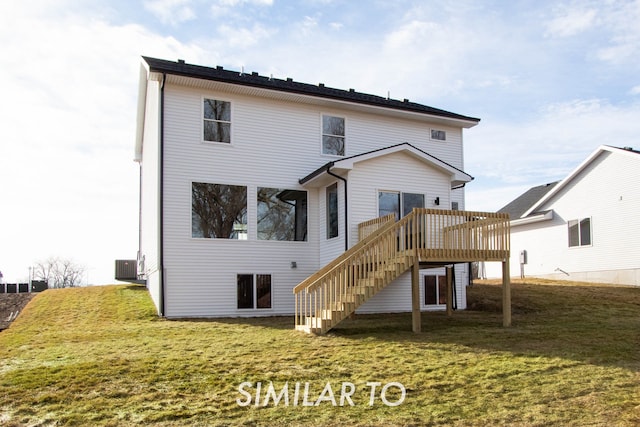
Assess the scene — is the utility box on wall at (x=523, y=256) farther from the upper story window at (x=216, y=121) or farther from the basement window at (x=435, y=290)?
the upper story window at (x=216, y=121)

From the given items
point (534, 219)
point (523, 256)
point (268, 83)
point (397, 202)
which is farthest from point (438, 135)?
point (523, 256)

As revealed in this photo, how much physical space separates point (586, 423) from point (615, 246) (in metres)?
18.6

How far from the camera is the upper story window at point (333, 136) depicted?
59.0ft

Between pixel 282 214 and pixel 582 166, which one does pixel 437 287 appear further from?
pixel 582 166

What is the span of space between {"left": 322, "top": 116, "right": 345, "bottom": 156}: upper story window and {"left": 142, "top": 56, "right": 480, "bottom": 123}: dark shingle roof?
84 centimetres

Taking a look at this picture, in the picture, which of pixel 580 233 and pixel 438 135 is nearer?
pixel 438 135

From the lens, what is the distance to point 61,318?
1544cm

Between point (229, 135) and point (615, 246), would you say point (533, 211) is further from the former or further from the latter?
point (229, 135)

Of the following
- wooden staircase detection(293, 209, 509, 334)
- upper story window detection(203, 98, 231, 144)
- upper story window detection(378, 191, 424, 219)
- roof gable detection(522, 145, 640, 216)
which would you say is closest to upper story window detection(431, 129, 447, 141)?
upper story window detection(378, 191, 424, 219)

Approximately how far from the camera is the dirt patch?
1689cm

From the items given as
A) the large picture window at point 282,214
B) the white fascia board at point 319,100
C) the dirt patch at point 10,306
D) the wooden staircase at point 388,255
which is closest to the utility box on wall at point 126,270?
the dirt patch at point 10,306

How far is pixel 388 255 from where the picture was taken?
13.1 meters

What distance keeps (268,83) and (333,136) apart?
267 centimetres

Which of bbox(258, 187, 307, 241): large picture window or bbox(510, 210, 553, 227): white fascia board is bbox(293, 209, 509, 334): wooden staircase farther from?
bbox(510, 210, 553, 227): white fascia board
